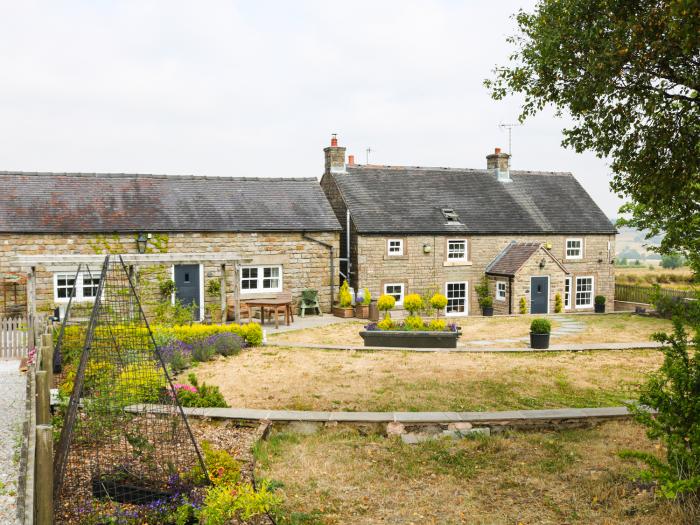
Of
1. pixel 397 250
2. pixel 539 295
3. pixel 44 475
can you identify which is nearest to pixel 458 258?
pixel 397 250

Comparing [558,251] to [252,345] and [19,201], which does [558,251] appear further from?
[19,201]

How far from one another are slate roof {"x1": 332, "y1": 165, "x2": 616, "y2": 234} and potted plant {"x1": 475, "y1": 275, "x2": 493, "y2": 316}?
2.45 metres

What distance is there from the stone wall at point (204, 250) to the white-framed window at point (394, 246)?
2355 millimetres

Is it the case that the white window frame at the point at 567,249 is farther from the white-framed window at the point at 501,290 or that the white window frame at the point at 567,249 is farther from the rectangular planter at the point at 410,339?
the rectangular planter at the point at 410,339

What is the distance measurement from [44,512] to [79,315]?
56.4 ft

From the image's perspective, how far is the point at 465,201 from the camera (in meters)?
28.5

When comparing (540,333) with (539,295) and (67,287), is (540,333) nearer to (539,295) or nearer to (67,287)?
(539,295)

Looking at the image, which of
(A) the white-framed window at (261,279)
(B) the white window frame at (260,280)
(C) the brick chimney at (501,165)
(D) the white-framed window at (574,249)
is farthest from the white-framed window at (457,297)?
(A) the white-framed window at (261,279)

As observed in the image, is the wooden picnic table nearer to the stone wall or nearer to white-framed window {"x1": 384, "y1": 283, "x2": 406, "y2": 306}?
the stone wall

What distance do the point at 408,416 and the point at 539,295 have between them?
63.6ft

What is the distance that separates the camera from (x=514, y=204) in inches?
1160

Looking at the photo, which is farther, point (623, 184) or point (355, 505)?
point (623, 184)

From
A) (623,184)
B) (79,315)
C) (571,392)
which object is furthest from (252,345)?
(623,184)

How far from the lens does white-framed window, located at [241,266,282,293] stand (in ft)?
78.2
